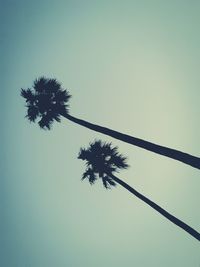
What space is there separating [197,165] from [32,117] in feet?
17.8

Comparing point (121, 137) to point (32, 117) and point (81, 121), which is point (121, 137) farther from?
point (32, 117)

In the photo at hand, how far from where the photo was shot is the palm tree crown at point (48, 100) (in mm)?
8258

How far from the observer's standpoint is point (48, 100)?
27.7 ft

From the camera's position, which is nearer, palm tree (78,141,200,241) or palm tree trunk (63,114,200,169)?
palm tree trunk (63,114,200,169)

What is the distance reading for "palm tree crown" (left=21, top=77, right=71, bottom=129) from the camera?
826cm

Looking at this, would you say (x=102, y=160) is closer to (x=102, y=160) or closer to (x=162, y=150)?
(x=102, y=160)

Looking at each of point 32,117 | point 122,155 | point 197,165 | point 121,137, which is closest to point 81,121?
point 121,137

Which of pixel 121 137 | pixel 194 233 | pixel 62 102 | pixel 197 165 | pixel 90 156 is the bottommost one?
pixel 194 233

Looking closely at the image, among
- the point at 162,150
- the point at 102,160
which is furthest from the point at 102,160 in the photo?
the point at 162,150

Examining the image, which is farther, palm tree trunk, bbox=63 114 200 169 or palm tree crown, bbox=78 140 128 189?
palm tree crown, bbox=78 140 128 189

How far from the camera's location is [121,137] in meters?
6.14

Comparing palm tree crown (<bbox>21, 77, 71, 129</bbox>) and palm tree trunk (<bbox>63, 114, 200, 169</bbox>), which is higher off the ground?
palm tree crown (<bbox>21, 77, 71, 129</bbox>)

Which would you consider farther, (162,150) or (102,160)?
(102,160)

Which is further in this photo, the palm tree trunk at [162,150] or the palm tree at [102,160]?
the palm tree at [102,160]
